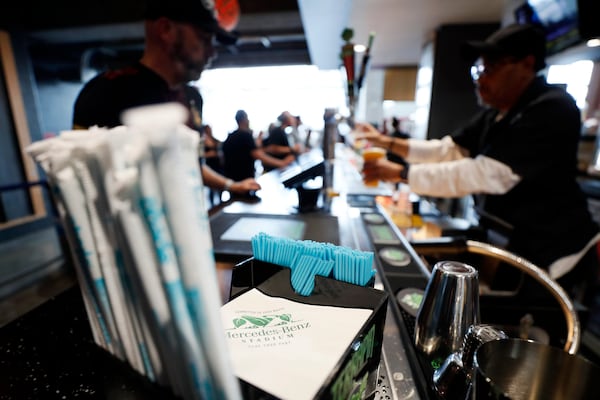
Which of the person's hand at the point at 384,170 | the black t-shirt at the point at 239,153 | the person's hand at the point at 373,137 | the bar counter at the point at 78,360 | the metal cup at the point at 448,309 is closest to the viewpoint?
the bar counter at the point at 78,360

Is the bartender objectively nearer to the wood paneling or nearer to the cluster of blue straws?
the cluster of blue straws

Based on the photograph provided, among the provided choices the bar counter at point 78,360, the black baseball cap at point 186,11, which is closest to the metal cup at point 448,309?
the bar counter at point 78,360

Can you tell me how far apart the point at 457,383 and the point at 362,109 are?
9.43 metres

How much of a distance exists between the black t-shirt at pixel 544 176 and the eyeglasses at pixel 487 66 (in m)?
0.20

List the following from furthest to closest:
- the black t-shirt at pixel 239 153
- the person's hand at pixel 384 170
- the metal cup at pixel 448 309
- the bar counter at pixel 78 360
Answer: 1. the black t-shirt at pixel 239 153
2. the person's hand at pixel 384 170
3. the metal cup at pixel 448 309
4. the bar counter at pixel 78 360

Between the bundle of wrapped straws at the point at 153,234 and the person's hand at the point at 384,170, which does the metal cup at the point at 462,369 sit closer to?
the bundle of wrapped straws at the point at 153,234

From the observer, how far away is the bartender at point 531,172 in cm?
148

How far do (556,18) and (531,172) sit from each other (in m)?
2.40

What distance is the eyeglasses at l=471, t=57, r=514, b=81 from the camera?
5.45ft

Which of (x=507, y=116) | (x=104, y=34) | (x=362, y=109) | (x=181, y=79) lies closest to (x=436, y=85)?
(x=507, y=116)

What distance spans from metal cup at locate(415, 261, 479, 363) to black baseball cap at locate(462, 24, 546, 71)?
1719 mm

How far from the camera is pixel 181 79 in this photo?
1.94 metres

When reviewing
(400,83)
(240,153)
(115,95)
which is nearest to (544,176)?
(115,95)

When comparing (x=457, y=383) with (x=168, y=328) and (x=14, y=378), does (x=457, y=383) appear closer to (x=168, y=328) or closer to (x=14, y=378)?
(x=168, y=328)
